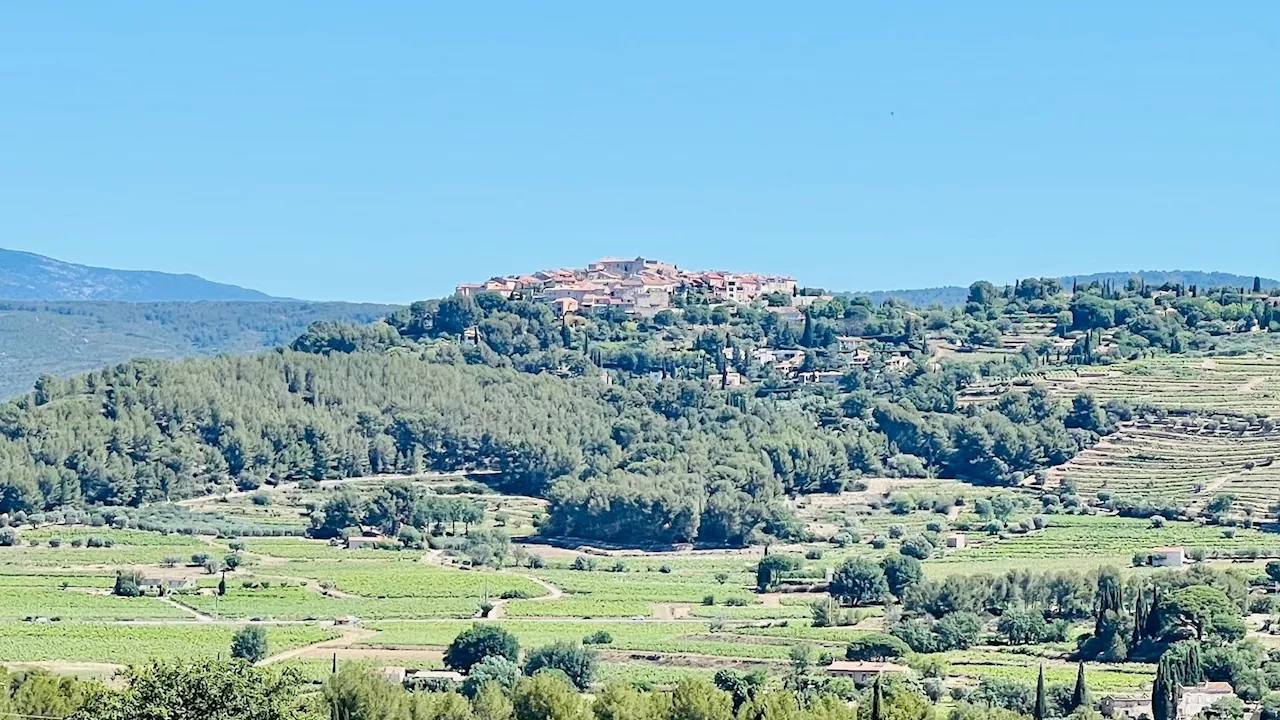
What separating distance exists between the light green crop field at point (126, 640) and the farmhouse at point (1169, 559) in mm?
26765

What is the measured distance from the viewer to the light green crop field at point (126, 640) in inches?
2285

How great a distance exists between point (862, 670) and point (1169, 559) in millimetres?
21924

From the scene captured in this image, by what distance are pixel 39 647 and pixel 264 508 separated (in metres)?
36.8

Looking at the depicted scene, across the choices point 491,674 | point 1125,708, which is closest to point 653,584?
point 491,674

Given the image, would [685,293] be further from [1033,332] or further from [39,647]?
[39,647]

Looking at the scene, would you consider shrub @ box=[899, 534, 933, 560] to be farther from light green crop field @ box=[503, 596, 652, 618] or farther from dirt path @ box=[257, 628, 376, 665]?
dirt path @ box=[257, 628, 376, 665]

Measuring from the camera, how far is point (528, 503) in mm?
100562

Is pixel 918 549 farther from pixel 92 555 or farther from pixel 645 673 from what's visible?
pixel 92 555

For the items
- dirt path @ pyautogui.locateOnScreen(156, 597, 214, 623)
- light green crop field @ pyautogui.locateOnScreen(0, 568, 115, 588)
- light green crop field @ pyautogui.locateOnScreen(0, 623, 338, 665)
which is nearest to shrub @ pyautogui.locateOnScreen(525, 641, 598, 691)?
light green crop field @ pyautogui.locateOnScreen(0, 623, 338, 665)

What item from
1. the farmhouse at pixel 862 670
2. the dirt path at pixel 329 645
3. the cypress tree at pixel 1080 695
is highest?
the cypress tree at pixel 1080 695

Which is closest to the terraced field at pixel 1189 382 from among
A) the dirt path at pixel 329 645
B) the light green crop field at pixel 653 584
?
the light green crop field at pixel 653 584

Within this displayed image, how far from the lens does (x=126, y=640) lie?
61.7m

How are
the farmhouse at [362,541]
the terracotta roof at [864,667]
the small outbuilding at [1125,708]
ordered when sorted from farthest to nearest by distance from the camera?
the farmhouse at [362,541]
the terracotta roof at [864,667]
the small outbuilding at [1125,708]

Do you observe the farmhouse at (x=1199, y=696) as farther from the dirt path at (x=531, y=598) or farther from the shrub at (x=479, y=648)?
the dirt path at (x=531, y=598)
